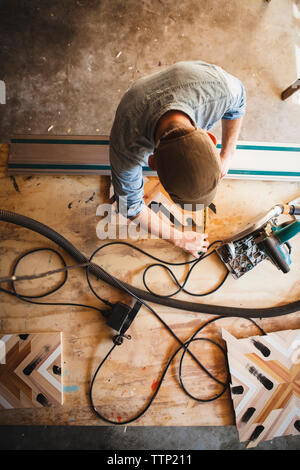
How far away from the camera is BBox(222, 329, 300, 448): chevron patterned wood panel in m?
1.30

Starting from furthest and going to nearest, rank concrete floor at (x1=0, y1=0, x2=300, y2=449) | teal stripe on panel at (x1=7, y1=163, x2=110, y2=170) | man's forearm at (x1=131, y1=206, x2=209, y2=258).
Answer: concrete floor at (x1=0, y1=0, x2=300, y2=449) → teal stripe on panel at (x1=7, y1=163, x2=110, y2=170) → man's forearm at (x1=131, y1=206, x2=209, y2=258)

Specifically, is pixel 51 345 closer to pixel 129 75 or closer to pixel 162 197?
pixel 162 197

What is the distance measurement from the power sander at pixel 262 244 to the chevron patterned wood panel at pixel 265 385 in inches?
14.2

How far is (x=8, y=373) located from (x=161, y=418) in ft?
2.50

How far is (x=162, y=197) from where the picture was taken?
4.89ft

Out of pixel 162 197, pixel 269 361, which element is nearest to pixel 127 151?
pixel 162 197

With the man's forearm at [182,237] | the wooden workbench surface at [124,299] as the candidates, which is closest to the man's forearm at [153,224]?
the man's forearm at [182,237]

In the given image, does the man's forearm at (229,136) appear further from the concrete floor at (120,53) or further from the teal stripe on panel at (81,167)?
the concrete floor at (120,53)

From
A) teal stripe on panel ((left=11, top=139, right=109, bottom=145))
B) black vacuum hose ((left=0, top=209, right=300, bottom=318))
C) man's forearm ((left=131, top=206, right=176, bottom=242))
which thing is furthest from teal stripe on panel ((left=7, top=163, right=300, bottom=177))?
man's forearm ((left=131, top=206, right=176, bottom=242))

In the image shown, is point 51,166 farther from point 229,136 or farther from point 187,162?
point 187,162

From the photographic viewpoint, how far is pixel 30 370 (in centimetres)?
132

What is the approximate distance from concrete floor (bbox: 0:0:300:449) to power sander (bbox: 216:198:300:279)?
68cm

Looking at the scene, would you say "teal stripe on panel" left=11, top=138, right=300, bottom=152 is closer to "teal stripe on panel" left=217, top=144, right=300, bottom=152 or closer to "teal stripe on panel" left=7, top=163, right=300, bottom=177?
"teal stripe on panel" left=217, top=144, right=300, bottom=152

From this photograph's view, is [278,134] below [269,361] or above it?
above
